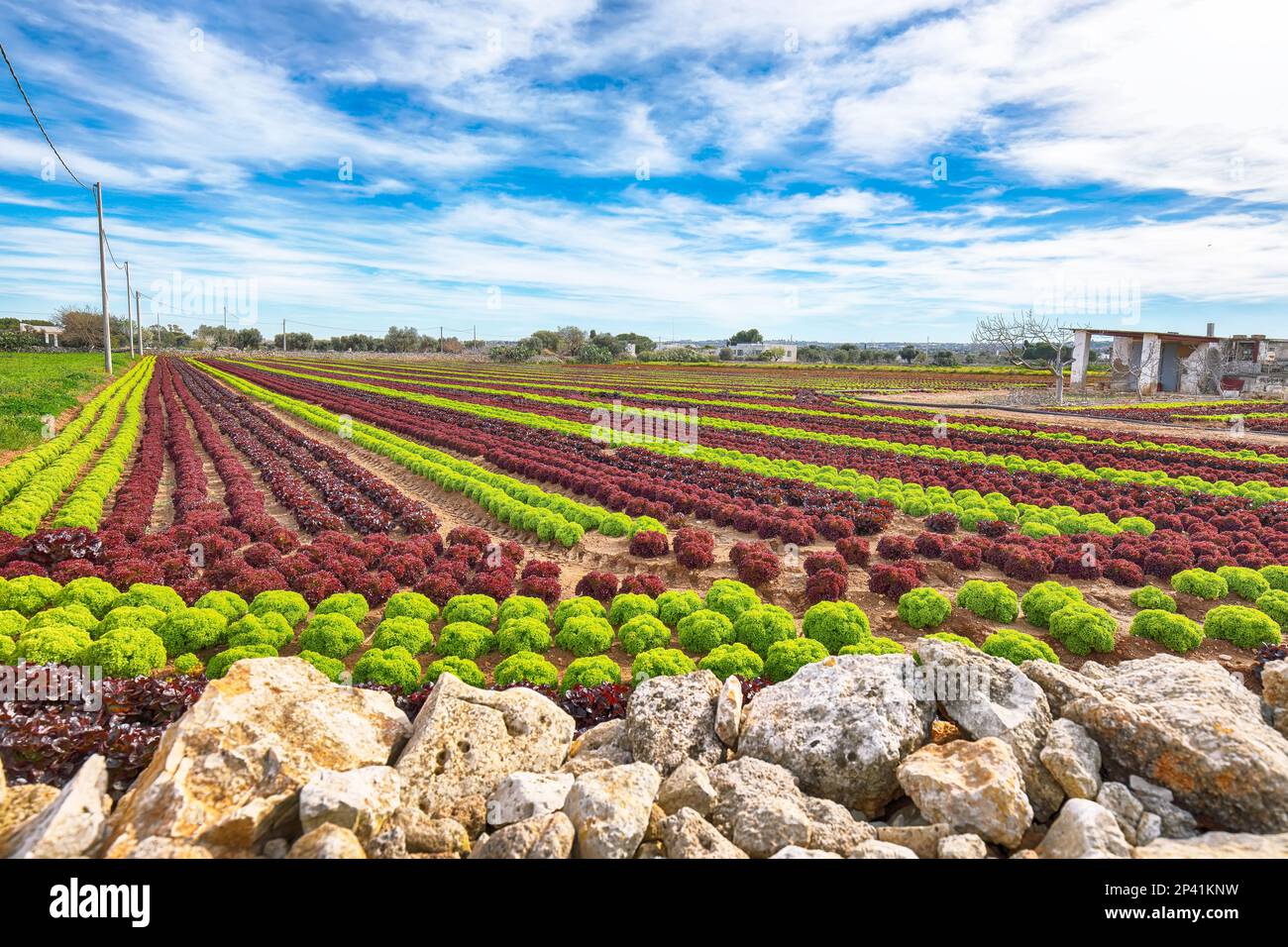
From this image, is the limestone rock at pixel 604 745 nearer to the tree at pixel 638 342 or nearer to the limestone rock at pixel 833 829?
the limestone rock at pixel 833 829

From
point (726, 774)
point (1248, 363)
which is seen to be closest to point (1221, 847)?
point (726, 774)

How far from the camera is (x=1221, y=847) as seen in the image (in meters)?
3.93

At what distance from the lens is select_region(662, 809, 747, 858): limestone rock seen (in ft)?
13.2

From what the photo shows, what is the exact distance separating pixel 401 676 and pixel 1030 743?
5405 millimetres

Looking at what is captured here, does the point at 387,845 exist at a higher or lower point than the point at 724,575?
higher

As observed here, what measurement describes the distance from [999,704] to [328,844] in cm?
451

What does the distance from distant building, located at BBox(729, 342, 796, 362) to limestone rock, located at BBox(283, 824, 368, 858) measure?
117 m

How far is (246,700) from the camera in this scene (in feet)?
15.5

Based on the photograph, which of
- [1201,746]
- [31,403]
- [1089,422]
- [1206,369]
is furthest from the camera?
[1206,369]

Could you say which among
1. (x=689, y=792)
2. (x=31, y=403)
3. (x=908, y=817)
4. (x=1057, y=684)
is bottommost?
(x=908, y=817)

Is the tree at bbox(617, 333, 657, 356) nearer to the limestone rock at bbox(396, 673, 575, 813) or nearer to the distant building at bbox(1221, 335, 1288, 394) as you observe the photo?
the distant building at bbox(1221, 335, 1288, 394)

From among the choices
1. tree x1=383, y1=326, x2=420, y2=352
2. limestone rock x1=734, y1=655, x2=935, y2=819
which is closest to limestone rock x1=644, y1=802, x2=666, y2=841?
limestone rock x1=734, y1=655, x2=935, y2=819

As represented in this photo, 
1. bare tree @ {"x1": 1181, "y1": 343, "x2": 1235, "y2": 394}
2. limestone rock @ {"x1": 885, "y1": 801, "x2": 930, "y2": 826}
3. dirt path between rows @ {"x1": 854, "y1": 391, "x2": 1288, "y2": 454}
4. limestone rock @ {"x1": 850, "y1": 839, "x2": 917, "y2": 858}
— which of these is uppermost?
bare tree @ {"x1": 1181, "y1": 343, "x2": 1235, "y2": 394}

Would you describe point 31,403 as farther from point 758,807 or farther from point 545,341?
point 545,341
